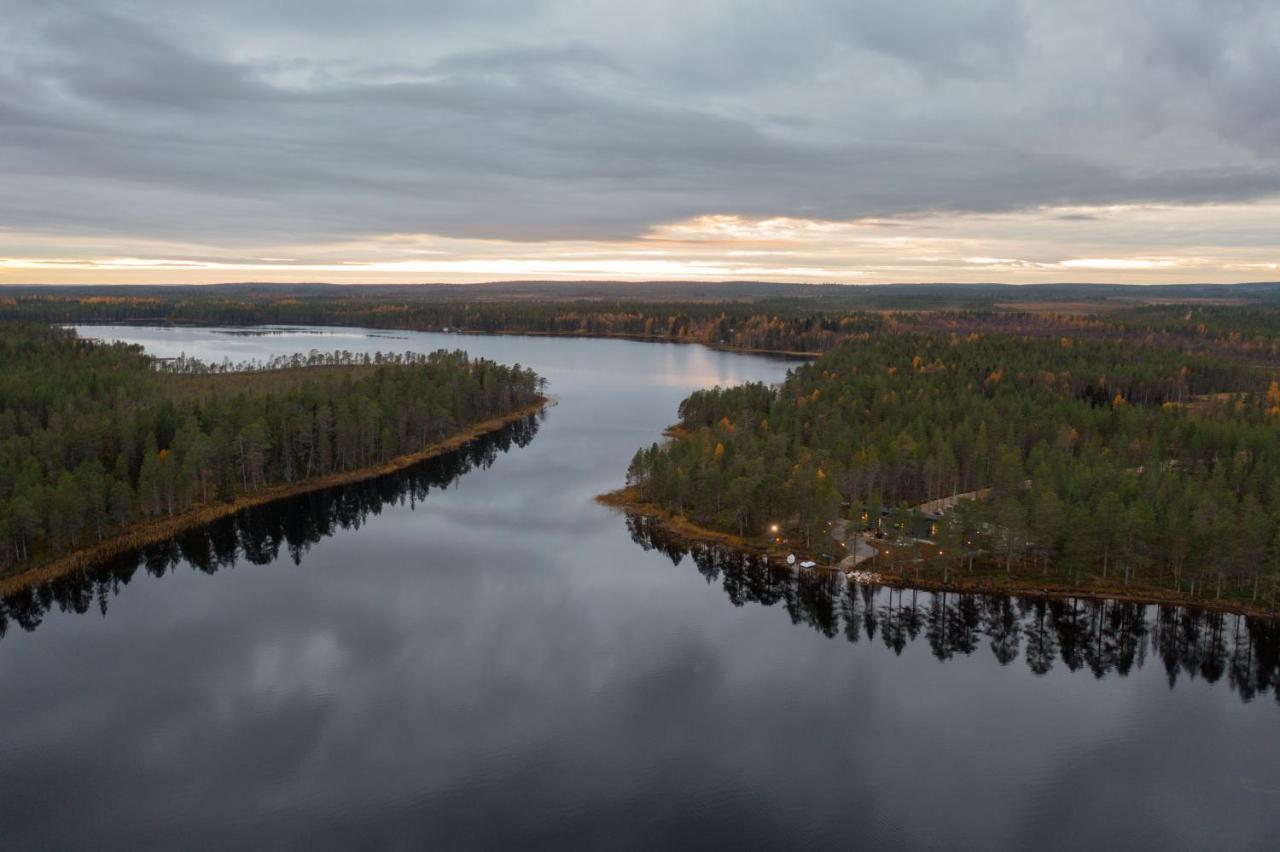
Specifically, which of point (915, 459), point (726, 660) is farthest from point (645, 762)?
point (915, 459)

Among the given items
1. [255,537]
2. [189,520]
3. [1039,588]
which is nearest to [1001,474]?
[1039,588]

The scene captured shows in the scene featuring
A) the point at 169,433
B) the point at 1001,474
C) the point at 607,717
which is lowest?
the point at 607,717

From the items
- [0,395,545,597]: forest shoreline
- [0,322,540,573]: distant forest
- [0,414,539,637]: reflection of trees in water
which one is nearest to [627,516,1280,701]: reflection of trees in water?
[0,414,539,637]: reflection of trees in water

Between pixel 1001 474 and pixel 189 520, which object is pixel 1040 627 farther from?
pixel 189 520

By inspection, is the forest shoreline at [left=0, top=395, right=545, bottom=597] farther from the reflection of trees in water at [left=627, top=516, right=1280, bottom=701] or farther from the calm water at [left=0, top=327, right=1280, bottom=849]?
the reflection of trees in water at [left=627, top=516, right=1280, bottom=701]

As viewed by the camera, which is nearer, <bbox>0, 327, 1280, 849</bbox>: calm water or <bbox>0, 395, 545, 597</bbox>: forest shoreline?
<bbox>0, 327, 1280, 849</bbox>: calm water

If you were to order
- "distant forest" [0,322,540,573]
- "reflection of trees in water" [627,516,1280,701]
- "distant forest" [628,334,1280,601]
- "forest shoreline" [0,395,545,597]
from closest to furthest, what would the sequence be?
"reflection of trees in water" [627,516,1280,701]
"distant forest" [628,334,1280,601]
"forest shoreline" [0,395,545,597]
"distant forest" [0,322,540,573]
